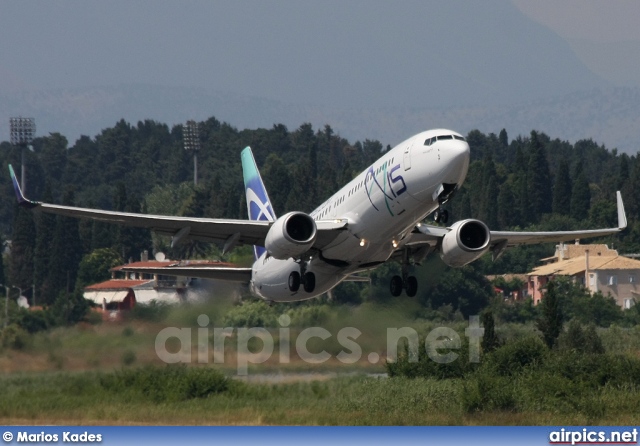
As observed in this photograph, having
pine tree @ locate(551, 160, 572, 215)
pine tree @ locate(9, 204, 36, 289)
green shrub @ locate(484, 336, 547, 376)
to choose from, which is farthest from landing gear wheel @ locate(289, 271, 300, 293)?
pine tree @ locate(551, 160, 572, 215)

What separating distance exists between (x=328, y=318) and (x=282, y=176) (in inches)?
3490

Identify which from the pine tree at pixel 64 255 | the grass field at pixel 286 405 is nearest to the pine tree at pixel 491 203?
the pine tree at pixel 64 255

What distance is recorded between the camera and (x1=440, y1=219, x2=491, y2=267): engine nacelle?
37062 mm

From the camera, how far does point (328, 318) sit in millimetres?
47875

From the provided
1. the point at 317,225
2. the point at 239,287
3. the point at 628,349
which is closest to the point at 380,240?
the point at 317,225

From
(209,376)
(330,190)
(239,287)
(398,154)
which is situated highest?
(330,190)

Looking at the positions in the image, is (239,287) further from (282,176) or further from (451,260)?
(282,176)

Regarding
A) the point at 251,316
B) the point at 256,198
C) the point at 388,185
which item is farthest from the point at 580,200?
the point at 388,185

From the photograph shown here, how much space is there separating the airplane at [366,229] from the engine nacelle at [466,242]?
1.1 inches

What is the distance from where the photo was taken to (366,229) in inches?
1406

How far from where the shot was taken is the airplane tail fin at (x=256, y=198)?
4594cm

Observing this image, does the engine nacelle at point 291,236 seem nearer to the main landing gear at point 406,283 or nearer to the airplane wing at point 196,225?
the airplane wing at point 196,225

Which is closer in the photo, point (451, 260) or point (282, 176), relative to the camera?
point (451, 260)

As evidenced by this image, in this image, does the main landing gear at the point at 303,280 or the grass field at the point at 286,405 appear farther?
the grass field at the point at 286,405
